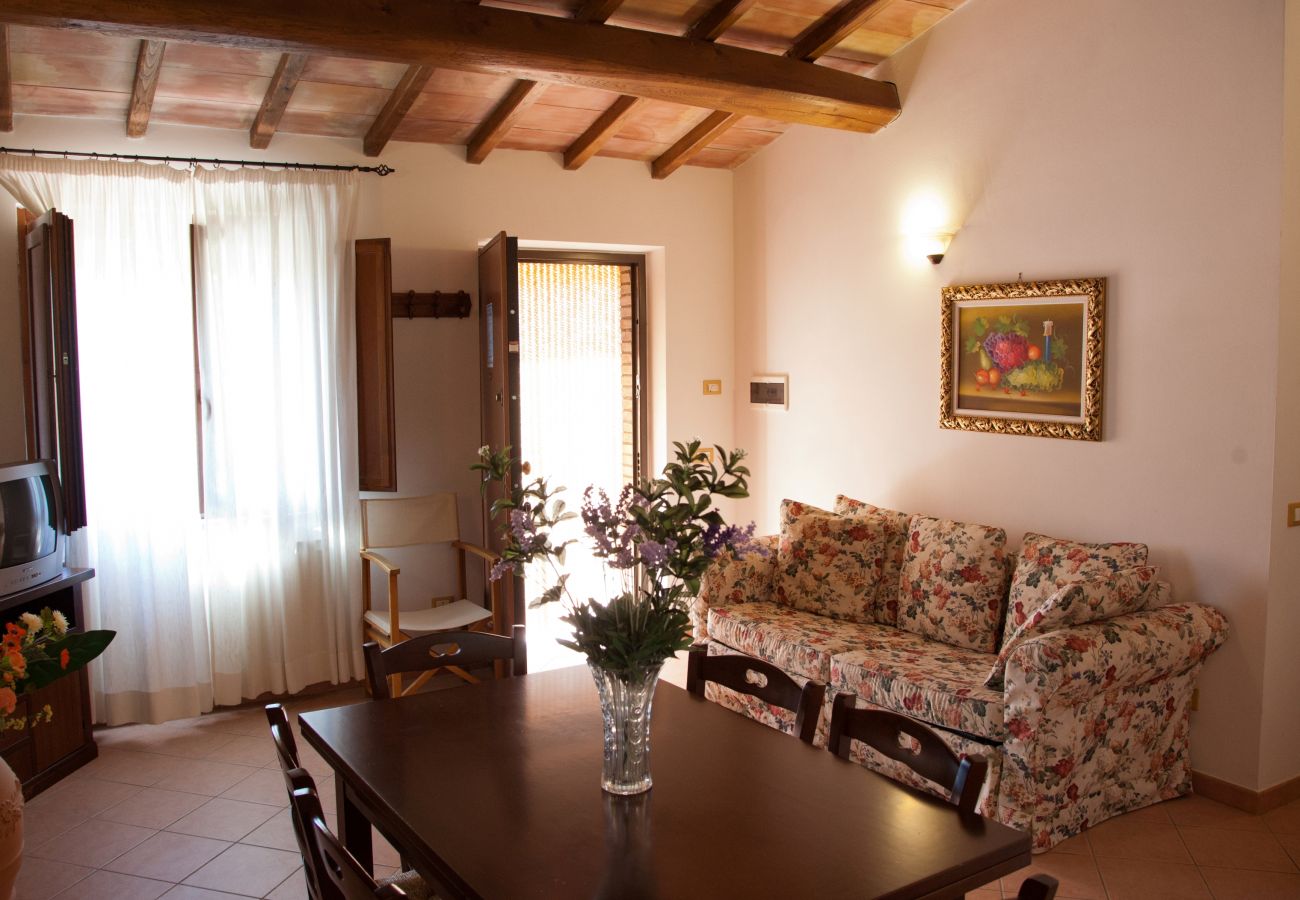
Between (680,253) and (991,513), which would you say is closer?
(991,513)

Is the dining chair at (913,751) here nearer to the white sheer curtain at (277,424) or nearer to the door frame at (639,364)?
the white sheer curtain at (277,424)

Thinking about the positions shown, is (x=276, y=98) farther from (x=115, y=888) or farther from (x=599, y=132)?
(x=115, y=888)

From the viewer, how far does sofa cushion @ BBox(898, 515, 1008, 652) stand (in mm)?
4102

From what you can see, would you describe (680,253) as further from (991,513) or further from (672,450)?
(991,513)

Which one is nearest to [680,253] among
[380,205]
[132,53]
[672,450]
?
[672,450]

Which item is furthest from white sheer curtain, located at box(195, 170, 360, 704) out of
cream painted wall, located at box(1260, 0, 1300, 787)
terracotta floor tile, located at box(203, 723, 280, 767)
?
cream painted wall, located at box(1260, 0, 1300, 787)

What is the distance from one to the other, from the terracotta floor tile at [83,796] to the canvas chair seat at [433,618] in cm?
120

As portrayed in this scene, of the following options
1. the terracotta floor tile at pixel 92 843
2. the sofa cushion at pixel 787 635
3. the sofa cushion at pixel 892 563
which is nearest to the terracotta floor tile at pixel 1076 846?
the sofa cushion at pixel 787 635

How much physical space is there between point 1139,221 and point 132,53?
12.8ft

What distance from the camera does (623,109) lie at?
4926 mm

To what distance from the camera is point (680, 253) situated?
5.97 meters

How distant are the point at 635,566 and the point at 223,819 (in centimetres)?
254

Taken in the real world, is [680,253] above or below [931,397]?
above

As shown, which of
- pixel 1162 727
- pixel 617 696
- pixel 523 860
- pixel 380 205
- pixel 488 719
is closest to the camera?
A: pixel 523 860
